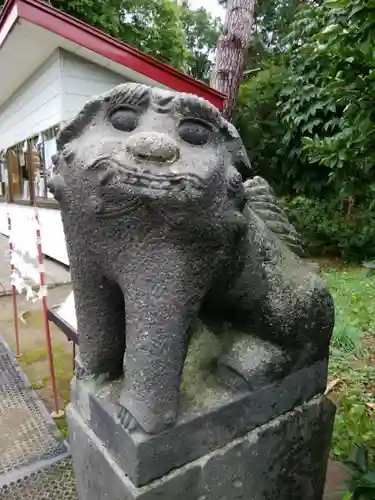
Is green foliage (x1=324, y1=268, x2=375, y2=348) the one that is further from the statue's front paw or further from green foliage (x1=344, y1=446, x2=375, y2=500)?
the statue's front paw

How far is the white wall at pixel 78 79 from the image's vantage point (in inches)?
162

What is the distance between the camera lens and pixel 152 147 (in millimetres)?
755

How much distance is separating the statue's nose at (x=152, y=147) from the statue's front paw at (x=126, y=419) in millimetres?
536

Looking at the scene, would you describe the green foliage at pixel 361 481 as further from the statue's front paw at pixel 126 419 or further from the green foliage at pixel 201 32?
the green foliage at pixel 201 32

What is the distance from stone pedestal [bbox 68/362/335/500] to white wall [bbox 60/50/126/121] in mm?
3644

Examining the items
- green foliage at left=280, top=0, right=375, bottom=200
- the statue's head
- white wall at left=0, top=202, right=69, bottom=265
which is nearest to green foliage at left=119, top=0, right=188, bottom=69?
white wall at left=0, top=202, right=69, bottom=265

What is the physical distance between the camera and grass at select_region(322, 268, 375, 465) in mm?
1929

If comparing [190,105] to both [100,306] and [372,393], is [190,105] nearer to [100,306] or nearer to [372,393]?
[100,306]

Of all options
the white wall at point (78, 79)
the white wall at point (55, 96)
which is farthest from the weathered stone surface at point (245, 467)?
the white wall at point (78, 79)

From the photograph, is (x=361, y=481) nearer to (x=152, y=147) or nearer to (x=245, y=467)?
(x=245, y=467)

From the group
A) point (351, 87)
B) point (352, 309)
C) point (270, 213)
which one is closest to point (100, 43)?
point (351, 87)

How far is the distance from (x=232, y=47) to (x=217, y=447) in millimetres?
4692

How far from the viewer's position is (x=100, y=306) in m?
0.98

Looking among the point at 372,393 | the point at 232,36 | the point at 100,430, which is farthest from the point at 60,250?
the point at 100,430
